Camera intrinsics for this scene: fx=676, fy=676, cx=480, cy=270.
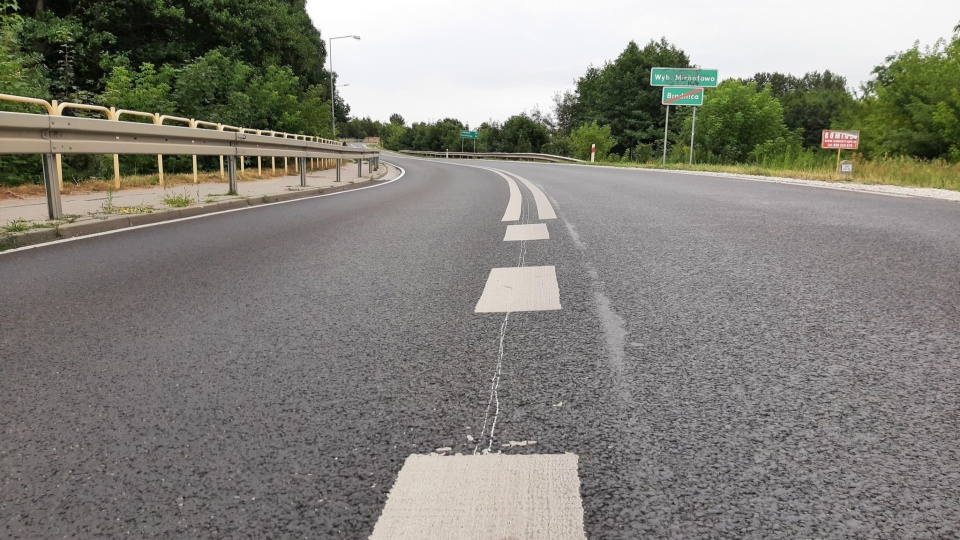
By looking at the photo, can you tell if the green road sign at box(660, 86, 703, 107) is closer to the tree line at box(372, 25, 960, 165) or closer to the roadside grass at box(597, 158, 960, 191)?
the tree line at box(372, 25, 960, 165)

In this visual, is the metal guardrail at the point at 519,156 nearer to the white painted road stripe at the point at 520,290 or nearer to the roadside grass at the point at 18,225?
the roadside grass at the point at 18,225

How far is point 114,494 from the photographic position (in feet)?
5.63

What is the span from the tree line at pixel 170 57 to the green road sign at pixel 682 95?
18.7 meters

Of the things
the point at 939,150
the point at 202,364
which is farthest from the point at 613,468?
the point at 939,150

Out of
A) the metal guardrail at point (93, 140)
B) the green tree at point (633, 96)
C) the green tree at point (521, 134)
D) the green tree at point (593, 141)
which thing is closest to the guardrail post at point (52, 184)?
the metal guardrail at point (93, 140)

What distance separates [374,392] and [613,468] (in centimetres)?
94

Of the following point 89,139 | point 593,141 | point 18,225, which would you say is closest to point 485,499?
point 18,225

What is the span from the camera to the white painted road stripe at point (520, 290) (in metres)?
3.64

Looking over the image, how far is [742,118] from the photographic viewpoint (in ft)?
190

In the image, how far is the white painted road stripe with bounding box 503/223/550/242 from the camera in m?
6.39

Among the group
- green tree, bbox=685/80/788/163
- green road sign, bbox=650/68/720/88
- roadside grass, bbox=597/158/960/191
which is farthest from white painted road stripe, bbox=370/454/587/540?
green tree, bbox=685/80/788/163

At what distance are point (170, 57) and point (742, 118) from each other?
47.3 m

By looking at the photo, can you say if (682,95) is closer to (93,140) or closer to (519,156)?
(519,156)

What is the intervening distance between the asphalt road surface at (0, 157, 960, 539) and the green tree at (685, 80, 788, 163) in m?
56.8
